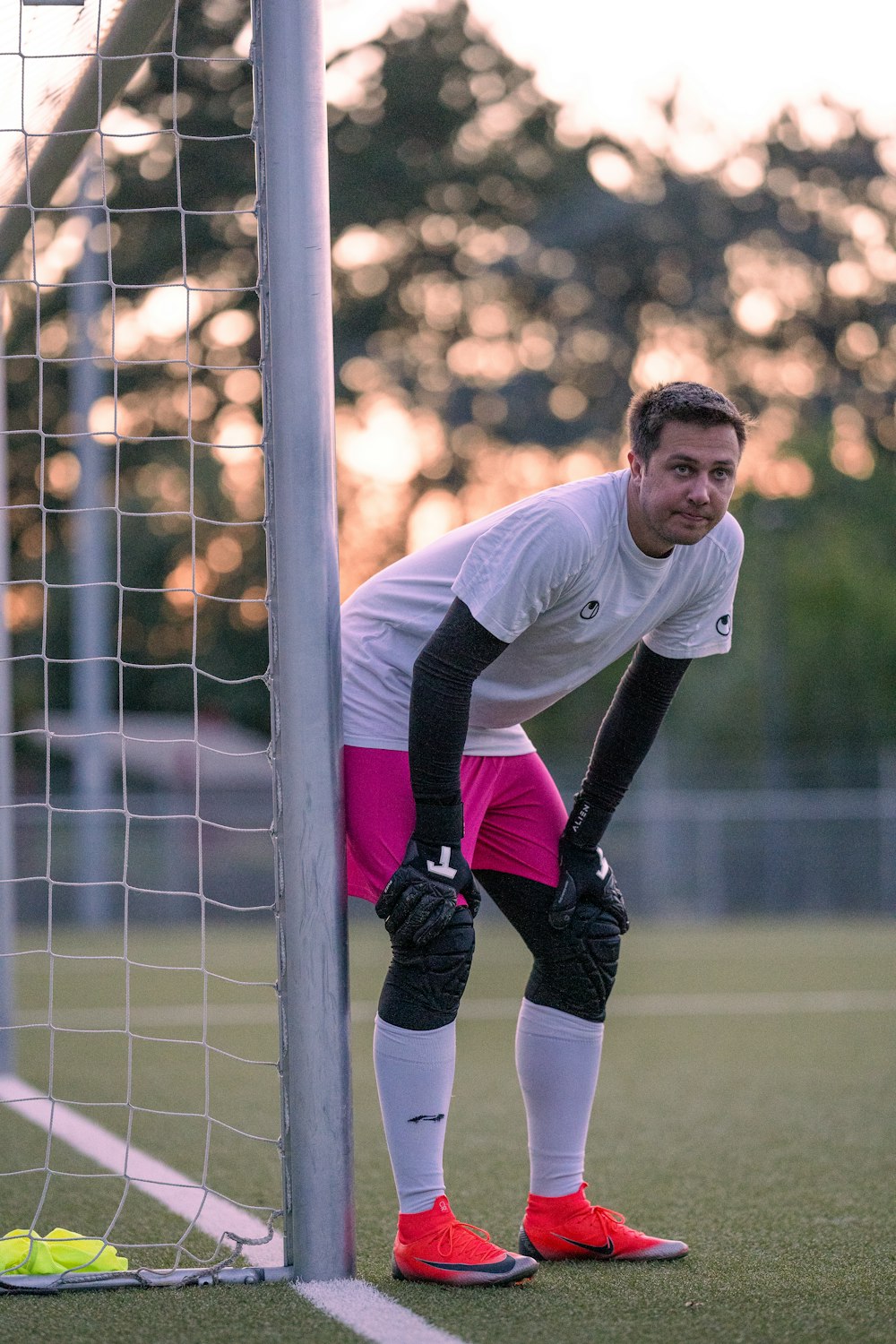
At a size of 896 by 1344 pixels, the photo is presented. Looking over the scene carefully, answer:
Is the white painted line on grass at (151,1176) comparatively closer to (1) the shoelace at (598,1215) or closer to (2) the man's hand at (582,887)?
(1) the shoelace at (598,1215)

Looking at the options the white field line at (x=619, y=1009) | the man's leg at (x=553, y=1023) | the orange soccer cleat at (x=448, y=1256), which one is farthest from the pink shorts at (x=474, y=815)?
the white field line at (x=619, y=1009)

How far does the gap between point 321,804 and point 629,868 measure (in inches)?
656

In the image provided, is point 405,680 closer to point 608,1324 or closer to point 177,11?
point 608,1324

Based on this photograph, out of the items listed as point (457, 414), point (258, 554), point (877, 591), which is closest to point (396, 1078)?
point (258, 554)

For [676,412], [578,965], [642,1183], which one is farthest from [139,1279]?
[676,412]

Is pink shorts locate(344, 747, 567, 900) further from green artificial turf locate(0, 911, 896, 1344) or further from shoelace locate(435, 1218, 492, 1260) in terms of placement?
green artificial turf locate(0, 911, 896, 1344)

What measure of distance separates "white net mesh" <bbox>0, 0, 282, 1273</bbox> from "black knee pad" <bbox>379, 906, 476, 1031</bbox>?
31 centimetres

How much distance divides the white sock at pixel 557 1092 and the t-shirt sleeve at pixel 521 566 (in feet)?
3.04

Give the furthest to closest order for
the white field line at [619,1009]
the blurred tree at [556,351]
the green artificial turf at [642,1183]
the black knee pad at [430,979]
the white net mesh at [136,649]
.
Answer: the blurred tree at [556,351], the white field line at [619,1009], the white net mesh at [136,649], the black knee pad at [430,979], the green artificial turf at [642,1183]

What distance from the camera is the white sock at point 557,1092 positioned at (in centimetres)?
349

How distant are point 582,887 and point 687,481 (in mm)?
933

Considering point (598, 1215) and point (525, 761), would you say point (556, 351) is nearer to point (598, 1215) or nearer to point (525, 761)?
point (525, 761)

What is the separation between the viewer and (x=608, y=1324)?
283 cm

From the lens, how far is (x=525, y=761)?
364 cm
